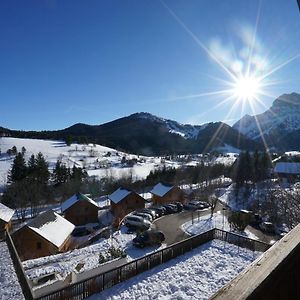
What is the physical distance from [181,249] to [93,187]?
158ft

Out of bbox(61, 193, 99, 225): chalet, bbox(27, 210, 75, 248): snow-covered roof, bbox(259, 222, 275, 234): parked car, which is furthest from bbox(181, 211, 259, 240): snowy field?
bbox(61, 193, 99, 225): chalet

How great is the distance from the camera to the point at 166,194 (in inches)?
1769

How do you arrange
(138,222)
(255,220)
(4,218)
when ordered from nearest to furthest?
1. (4,218)
2. (138,222)
3. (255,220)

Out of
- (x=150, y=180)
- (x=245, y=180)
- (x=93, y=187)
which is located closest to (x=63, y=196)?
(x=93, y=187)

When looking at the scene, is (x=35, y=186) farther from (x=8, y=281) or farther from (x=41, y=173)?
(x=8, y=281)

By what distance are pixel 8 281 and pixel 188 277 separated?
797 centimetres

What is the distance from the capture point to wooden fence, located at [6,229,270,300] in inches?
429

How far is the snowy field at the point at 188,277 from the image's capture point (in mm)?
11094

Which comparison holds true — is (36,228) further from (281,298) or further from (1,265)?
(281,298)

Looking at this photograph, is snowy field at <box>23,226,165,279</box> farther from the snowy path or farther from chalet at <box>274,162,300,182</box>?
chalet at <box>274,162,300,182</box>

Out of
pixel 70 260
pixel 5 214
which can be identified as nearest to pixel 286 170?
pixel 5 214

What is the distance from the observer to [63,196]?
54.5 metres

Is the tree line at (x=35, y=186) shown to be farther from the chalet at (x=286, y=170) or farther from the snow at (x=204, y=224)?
the chalet at (x=286, y=170)

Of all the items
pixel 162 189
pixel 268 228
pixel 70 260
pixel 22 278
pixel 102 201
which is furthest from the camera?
pixel 102 201
